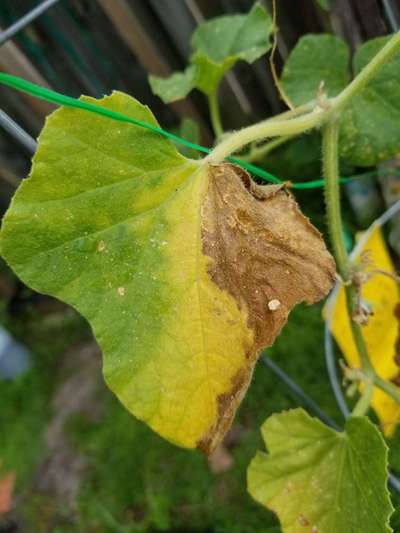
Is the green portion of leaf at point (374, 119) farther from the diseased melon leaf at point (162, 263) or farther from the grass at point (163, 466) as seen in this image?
the grass at point (163, 466)

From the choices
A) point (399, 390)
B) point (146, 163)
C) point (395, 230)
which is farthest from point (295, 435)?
point (395, 230)

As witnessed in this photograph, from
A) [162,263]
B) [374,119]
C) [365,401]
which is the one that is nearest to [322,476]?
[365,401]

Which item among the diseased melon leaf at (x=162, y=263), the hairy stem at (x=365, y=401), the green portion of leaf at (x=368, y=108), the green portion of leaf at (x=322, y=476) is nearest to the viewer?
the diseased melon leaf at (x=162, y=263)

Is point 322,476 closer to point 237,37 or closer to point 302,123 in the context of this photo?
point 302,123

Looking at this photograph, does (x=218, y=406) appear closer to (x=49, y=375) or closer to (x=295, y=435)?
(x=295, y=435)

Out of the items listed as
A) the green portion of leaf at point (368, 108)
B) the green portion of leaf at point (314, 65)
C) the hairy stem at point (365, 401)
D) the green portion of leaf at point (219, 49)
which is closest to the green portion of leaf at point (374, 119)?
the green portion of leaf at point (368, 108)

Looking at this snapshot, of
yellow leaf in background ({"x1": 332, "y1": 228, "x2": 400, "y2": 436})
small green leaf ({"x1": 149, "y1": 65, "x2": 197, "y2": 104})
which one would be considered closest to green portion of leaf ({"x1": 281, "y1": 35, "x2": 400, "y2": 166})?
small green leaf ({"x1": 149, "y1": 65, "x2": 197, "y2": 104})

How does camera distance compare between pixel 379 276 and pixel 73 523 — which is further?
pixel 73 523
